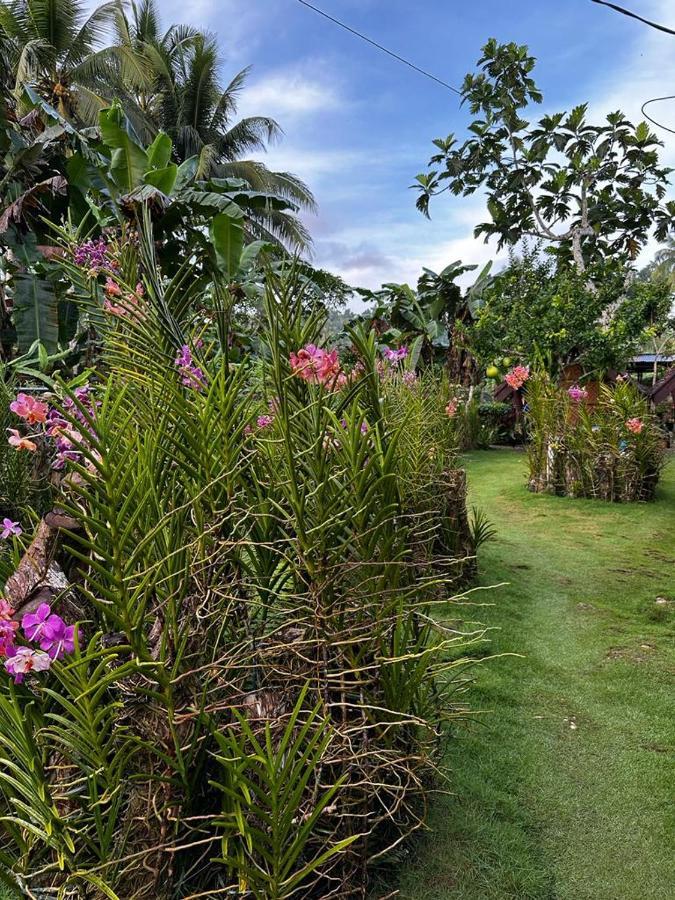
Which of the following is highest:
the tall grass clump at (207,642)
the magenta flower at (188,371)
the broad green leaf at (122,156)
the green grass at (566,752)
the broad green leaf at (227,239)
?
the broad green leaf at (122,156)

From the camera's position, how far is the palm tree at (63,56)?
10.8m

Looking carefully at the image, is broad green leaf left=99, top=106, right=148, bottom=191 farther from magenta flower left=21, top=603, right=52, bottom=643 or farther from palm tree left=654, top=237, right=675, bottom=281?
palm tree left=654, top=237, right=675, bottom=281

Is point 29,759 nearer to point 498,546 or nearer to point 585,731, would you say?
point 585,731

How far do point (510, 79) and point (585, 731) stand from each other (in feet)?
57.0

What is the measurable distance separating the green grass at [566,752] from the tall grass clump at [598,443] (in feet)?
7.14

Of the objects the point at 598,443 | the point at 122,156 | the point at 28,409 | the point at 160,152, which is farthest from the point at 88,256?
the point at 598,443

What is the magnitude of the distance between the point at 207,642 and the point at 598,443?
6.53 metres

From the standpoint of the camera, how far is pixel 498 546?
18.0 ft

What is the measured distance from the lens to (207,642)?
1.37 m

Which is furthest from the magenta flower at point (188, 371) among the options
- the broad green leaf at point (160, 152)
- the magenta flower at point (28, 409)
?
the broad green leaf at point (160, 152)

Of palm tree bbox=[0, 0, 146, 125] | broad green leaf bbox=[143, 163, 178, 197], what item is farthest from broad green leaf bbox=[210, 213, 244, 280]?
palm tree bbox=[0, 0, 146, 125]

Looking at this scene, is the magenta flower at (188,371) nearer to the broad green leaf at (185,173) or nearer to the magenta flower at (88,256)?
the magenta flower at (88,256)

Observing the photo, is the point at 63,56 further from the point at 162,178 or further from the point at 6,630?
the point at 6,630

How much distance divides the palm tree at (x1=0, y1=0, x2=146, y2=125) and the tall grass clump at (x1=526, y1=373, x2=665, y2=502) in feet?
30.1
